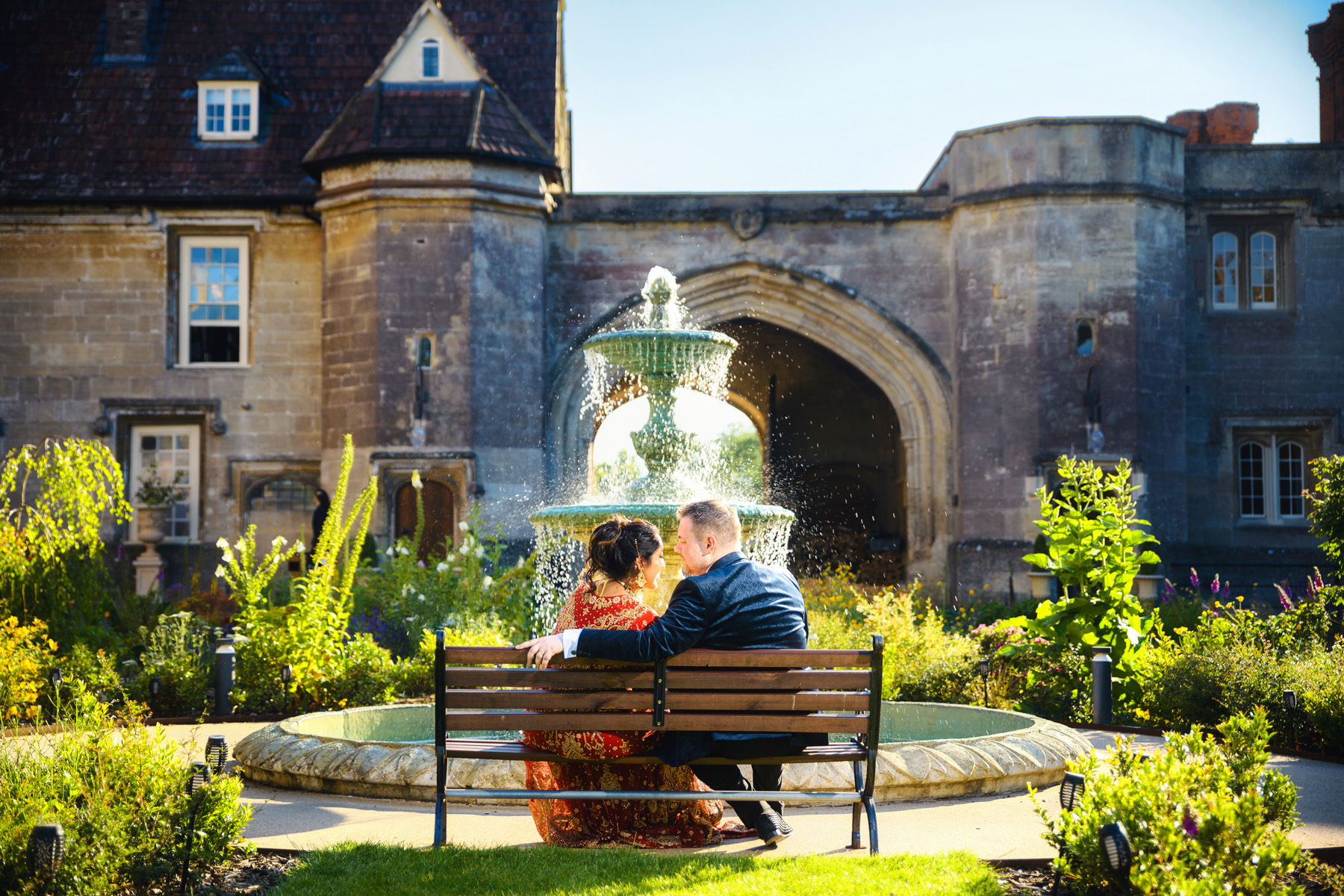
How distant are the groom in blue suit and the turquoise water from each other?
229 centimetres

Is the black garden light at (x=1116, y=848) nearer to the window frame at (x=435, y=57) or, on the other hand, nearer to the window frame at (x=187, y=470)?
the window frame at (x=435, y=57)

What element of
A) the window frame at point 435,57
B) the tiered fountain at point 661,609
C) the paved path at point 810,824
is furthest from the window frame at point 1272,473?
the paved path at point 810,824

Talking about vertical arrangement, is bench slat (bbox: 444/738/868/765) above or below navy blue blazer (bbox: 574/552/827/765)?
below

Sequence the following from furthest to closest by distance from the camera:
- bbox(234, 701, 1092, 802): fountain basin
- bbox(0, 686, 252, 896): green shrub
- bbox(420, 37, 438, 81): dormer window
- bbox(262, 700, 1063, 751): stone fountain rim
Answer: bbox(420, 37, 438, 81): dormer window → bbox(262, 700, 1063, 751): stone fountain rim → bbox(234, 701, 1092, 802): fountain basin → bbox(0, 686, 252, 896): green shrub

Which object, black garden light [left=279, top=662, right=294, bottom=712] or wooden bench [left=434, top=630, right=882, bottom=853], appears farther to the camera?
black garden light [left=279, top=662, right=294, bottom=712]

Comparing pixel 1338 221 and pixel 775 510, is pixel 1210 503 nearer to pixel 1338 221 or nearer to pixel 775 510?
pixel 1338 221

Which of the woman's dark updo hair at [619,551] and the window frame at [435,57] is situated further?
the window frame at [435,57]

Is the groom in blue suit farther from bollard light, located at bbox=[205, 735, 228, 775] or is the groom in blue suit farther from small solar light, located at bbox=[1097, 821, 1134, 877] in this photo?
small solar light, located at bbox=[1097, 821, 1134, 877]

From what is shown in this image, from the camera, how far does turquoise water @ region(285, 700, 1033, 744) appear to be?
6.55m

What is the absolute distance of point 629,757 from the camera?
429cm

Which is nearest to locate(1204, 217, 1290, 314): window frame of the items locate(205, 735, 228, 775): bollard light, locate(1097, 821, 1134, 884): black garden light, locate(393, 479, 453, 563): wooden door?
locate(393, 479, 453, 563): wooden door

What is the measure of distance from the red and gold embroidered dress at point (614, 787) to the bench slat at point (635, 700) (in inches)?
9.4

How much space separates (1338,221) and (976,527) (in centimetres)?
696

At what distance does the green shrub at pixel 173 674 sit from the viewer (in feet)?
27.7
